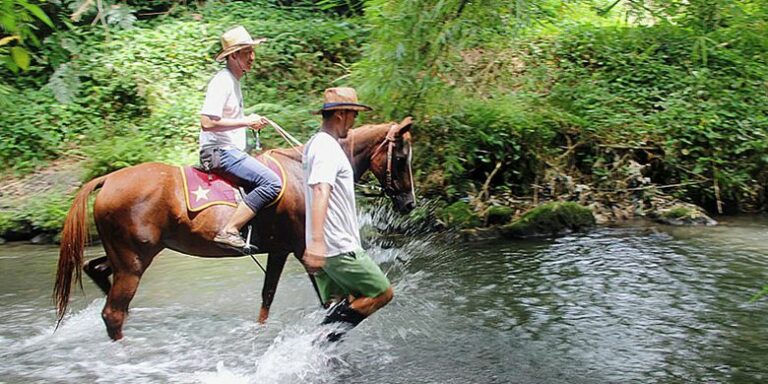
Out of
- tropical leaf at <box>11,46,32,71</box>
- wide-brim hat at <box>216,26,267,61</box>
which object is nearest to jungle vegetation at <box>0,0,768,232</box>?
wide-brim hat at <box>216,26,267,61</box>

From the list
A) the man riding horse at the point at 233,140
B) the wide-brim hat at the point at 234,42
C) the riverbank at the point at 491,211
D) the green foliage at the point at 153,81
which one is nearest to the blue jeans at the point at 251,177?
the man riding horse at the point at 233,140

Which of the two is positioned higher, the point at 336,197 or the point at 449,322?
the point at 336,197

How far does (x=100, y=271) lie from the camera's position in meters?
6.62

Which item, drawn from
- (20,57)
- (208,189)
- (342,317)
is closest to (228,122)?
(208,189)

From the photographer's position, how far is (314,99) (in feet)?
45.7

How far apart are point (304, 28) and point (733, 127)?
8393mm

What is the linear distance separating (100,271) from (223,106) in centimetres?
190

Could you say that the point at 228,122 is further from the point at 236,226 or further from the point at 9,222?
the point at 9,222

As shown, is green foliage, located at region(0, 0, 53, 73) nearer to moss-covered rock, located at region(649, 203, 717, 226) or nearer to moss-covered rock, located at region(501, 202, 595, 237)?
moss-covered rock, located at region(501, 202, 595, 237)

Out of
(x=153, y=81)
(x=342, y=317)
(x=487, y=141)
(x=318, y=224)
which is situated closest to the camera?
(x=318, y=224)

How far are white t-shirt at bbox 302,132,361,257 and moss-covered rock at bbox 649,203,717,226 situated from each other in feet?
25.3

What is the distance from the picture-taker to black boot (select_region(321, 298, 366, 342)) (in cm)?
533

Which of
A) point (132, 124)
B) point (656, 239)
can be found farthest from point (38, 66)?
point (656, 239)

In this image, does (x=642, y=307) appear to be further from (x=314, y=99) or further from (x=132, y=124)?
(x=132, y=124)
